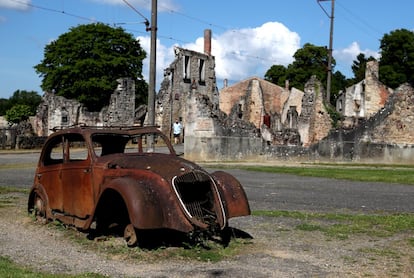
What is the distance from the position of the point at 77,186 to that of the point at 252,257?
2907 mm

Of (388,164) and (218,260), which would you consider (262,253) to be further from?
(388,164)

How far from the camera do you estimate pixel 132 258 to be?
7.10m

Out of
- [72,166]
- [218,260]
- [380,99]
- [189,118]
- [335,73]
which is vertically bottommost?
[218,260]

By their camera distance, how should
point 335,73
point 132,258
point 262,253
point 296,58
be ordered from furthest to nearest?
point 335,73 < point 296,58 < point 262,253 < point 132,258

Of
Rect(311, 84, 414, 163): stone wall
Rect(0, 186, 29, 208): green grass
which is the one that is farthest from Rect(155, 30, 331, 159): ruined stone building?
Rect(0, 186, 29, 208): green grass

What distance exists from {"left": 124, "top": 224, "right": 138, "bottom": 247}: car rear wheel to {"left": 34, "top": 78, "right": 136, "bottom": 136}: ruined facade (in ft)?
117

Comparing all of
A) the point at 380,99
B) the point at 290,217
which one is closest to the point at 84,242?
the point at 290,217

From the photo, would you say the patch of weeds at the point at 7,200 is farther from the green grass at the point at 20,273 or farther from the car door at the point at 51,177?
the green grass at the point at 20,273

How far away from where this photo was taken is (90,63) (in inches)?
2387

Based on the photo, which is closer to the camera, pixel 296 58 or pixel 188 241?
pixel 188 241

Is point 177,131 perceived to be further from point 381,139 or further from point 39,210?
point 39,210

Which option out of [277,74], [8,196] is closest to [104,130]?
[8,196]

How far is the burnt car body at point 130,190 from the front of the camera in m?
7.30

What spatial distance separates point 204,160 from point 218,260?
64.5 feet
